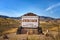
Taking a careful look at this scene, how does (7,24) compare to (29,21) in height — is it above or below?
below

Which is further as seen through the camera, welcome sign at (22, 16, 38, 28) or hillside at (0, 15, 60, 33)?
welcome sign at (22, 16, 38, 28)

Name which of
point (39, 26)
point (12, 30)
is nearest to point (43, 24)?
point (39, 26)

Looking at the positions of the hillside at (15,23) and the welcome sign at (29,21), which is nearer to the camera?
the hillside at (15,23)

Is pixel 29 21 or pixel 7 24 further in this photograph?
pixel 29 21

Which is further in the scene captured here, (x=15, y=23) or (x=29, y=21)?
(x=29, y=21)

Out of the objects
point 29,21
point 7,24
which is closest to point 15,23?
point 7,24

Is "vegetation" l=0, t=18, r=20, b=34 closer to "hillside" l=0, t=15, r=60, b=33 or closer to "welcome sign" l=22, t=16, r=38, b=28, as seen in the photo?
"hillside" l=0, t=15, r=60, b=33

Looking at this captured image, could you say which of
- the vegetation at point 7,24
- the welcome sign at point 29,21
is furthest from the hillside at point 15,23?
the welcome sign at point 29,21

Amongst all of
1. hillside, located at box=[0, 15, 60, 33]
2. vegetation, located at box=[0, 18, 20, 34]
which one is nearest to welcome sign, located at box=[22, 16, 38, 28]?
hillside, located at box=[0, 15, 60, 33]

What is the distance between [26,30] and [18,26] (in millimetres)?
499

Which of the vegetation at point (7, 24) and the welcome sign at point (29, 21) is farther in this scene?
the welcome sign at point (29, 21)

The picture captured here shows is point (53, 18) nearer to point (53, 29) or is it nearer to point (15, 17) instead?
point (53, 29)

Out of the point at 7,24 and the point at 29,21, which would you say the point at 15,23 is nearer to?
the point at 7,24

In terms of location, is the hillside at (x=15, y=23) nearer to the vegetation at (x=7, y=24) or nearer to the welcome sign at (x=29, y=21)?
the vegetation at (x=7, y=24)
